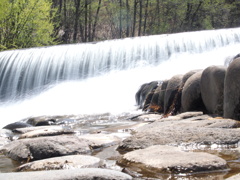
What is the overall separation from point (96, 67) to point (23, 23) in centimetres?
907

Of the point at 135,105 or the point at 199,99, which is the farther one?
the point at 135,105

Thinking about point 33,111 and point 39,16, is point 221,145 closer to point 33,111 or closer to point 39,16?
point 33,111

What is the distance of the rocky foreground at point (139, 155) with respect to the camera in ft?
Answer: 10.9

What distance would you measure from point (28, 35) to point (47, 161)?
70.9 feet

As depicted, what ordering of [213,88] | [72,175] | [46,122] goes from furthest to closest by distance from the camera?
[46,122]
[213,88]
[72,175]

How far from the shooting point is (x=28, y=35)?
24.5 metres

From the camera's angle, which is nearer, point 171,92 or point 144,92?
point 171,92

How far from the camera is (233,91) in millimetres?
5961

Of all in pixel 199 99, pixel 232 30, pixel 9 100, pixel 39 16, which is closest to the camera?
pixel 199 99

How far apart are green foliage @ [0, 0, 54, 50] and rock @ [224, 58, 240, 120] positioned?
62.0 feet

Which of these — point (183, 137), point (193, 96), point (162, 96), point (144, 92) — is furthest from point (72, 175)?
point (144, 92)

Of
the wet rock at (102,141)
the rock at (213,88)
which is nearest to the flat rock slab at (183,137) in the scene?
the wet rock at (102,141)

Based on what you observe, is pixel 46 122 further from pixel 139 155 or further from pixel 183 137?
pixel 139 155

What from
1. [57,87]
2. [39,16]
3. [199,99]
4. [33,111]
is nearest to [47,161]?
[199,99]
